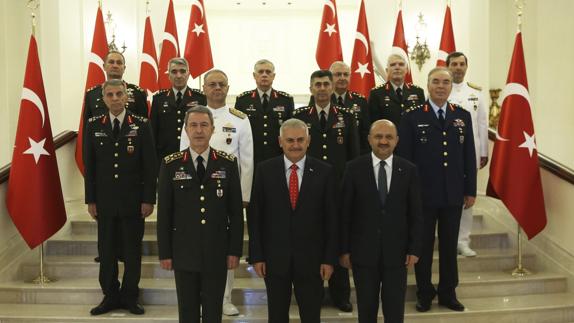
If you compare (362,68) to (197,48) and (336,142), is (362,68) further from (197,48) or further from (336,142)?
(336,142)

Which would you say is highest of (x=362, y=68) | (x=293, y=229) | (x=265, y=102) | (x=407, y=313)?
(x=362, y=68)

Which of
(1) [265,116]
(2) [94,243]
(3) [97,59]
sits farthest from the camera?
(3) [97,59]

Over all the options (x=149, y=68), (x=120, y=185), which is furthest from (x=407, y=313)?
(x=149, y=68)

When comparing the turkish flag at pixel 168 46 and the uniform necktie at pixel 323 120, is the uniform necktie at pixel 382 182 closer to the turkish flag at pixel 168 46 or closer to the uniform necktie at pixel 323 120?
the uniform necktie at pixel 323 120

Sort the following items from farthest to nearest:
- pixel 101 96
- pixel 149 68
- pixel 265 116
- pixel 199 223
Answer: pixel 149 68 < pixel 101 96 < pixel 265 116 < pixel 199 223

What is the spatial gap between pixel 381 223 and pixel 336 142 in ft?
2.87

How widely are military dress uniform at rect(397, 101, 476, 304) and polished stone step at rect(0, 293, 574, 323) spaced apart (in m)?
0.16

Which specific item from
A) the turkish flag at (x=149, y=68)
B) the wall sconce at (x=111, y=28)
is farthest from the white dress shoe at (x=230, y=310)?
the wall sconce at (x=111, y=28)

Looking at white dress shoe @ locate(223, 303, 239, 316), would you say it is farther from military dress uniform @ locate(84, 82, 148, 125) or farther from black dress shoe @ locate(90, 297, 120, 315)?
military dress uniform @ locate(84, 82, 148, 125)

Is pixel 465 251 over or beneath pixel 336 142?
beneath

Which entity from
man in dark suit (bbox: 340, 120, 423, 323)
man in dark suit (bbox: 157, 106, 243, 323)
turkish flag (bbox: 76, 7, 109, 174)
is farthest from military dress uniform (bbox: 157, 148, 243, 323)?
turkish flag (bbox: 76, 7, 109, 174)

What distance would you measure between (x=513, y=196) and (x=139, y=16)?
6.71 metres

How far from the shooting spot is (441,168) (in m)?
4.33

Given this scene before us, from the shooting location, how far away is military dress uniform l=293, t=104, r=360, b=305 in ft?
14.3
